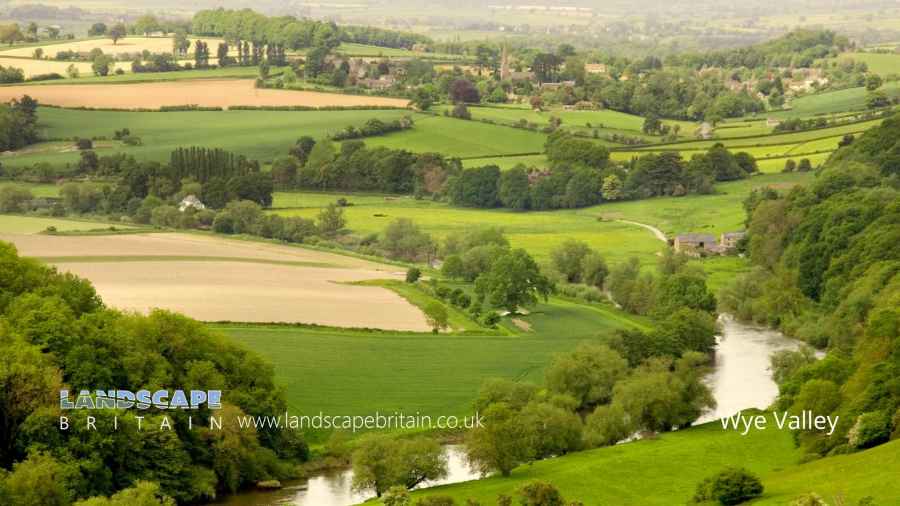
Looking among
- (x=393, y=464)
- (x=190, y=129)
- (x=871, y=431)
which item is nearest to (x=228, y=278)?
(x=393, y=464)

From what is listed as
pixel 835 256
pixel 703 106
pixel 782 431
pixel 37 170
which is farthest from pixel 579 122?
pixel 782 431

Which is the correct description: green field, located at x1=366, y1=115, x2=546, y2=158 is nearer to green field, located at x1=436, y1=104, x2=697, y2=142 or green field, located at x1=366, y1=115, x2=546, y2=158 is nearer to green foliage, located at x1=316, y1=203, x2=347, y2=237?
green field, located at x1=436, y1=104, x2=697, y2=142

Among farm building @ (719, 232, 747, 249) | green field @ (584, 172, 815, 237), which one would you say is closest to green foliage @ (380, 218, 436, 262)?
green field @ (584, 172, 815, 237)

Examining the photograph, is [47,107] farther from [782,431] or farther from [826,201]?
[782,431]

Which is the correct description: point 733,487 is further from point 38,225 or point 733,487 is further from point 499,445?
point 38,225

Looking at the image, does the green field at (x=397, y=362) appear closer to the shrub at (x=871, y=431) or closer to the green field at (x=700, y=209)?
the shrub at (x=871, y=431)
